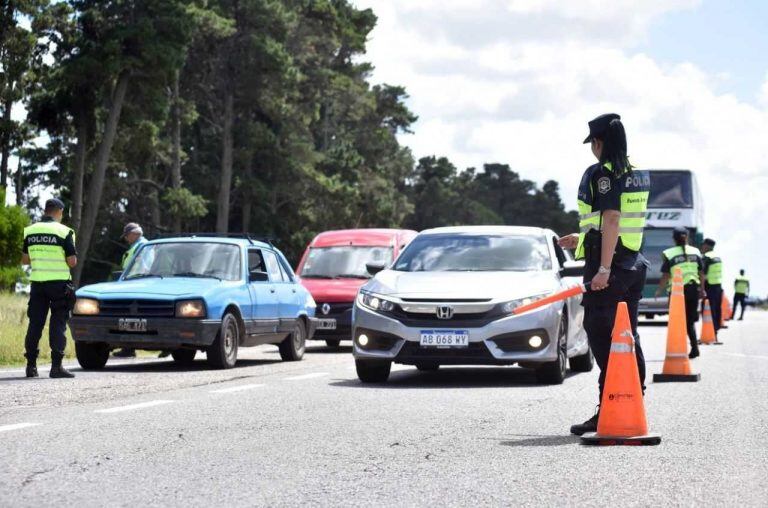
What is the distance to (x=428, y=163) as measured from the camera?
12531 cm

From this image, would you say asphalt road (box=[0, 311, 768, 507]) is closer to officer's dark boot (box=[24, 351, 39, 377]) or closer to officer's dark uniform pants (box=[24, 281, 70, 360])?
officer's dark boot (box=[24, 351, 39, 377])

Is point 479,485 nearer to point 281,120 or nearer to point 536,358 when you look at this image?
point 536,358

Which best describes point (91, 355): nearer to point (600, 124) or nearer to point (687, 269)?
point (687, 269)

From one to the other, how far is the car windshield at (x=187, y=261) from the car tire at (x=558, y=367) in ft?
16.1

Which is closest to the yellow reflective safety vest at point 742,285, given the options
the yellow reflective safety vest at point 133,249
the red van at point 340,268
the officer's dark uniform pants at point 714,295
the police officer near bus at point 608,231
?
the officer's dark uniform pants at point 714,295

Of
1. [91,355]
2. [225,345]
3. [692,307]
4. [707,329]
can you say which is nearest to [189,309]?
[225,345]

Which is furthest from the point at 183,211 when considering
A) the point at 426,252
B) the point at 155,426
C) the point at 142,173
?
the point at 155,426

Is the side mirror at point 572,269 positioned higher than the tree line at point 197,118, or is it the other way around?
the tree line at point 197,118

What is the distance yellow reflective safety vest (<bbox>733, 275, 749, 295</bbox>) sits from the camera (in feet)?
156

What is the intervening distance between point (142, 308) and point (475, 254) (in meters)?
3.96

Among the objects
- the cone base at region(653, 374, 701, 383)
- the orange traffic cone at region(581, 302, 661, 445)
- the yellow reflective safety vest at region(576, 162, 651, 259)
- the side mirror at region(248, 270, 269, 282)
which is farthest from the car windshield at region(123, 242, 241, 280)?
the orange traffic cone at region(581, 302, 661, 445)

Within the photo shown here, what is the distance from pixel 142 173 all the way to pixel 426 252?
45039mm

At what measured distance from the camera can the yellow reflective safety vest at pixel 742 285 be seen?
47500mm

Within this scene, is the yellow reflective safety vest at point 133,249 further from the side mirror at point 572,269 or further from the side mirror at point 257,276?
the side mirror at point 572,269
